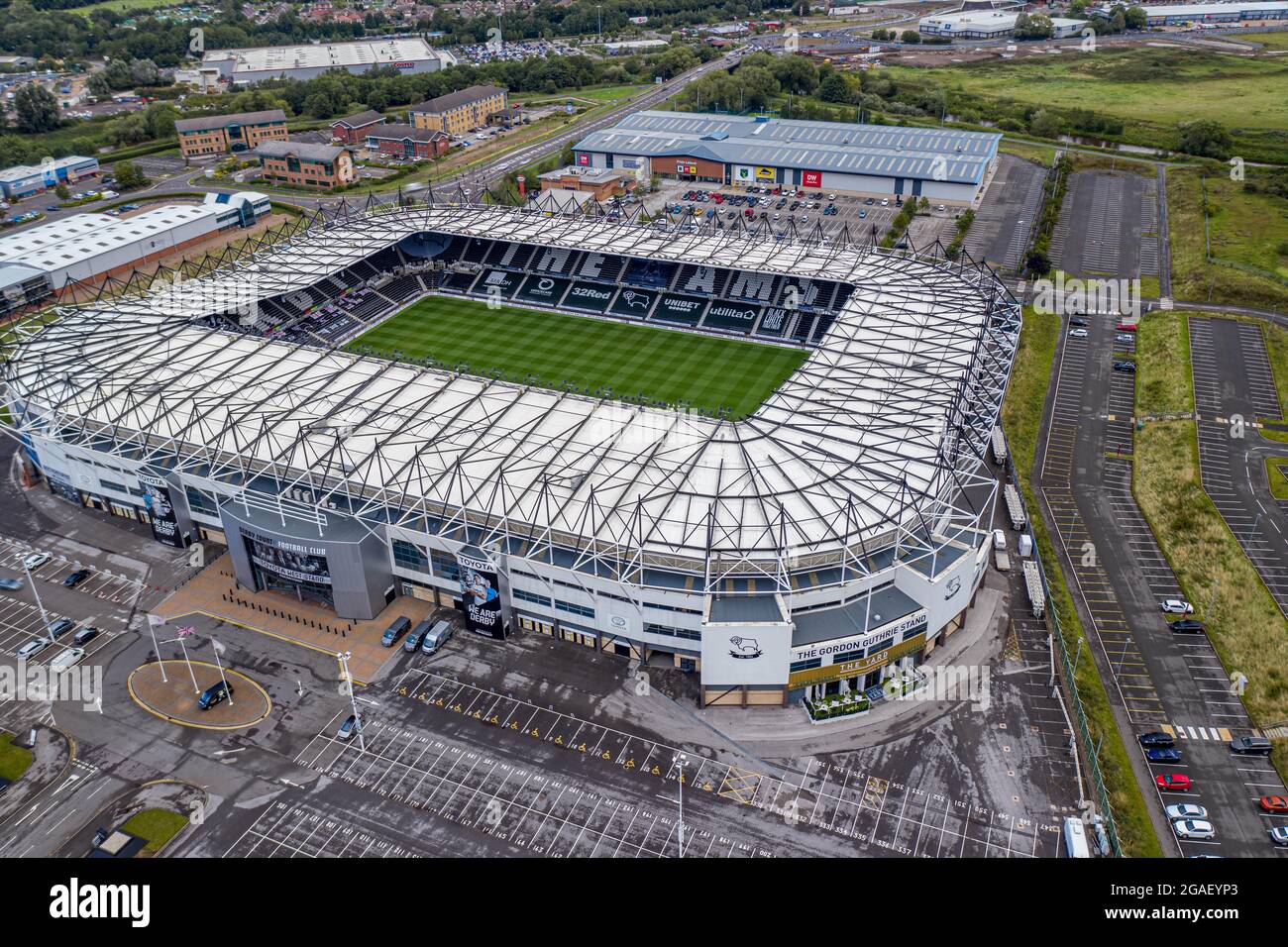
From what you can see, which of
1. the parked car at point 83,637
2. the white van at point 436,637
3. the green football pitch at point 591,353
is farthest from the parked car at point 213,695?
the green football pitch at point 591,353

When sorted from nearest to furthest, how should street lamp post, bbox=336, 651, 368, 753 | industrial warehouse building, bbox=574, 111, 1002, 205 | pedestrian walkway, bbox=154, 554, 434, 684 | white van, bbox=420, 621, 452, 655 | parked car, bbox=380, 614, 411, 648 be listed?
street lamp post, bbox=336, 651, 368, 753
white van, bbox=420, 621, 452, 655
parked car, bbox=380, 614, 411, 648
pedestrian walkway, bbox=154, 554, 434, 684
industrial warehouse building, bbox=574, 111, 1002, 205

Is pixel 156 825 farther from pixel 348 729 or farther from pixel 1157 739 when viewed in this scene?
pixel 1157 739

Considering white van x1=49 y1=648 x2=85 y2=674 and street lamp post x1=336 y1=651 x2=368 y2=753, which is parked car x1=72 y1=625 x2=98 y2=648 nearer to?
white van x1=49 y1=648 x2=85 y2=674

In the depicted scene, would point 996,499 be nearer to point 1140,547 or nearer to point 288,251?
point 1140,547

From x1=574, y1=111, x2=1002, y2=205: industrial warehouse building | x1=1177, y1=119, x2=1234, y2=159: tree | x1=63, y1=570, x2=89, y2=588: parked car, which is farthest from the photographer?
x1=1177, y1=119, x2=1234, y2=159: tree

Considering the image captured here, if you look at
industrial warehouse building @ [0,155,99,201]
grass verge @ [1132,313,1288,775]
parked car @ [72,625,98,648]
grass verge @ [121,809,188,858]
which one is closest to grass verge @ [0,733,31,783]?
parked car @ [72,625,98,648]

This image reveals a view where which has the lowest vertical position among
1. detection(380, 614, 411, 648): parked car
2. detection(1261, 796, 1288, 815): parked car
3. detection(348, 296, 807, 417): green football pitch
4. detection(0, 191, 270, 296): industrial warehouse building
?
detection(1261, 796, 1288, 815): parked car

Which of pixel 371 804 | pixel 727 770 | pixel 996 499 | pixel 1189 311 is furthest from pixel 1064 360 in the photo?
pixel 371 804
